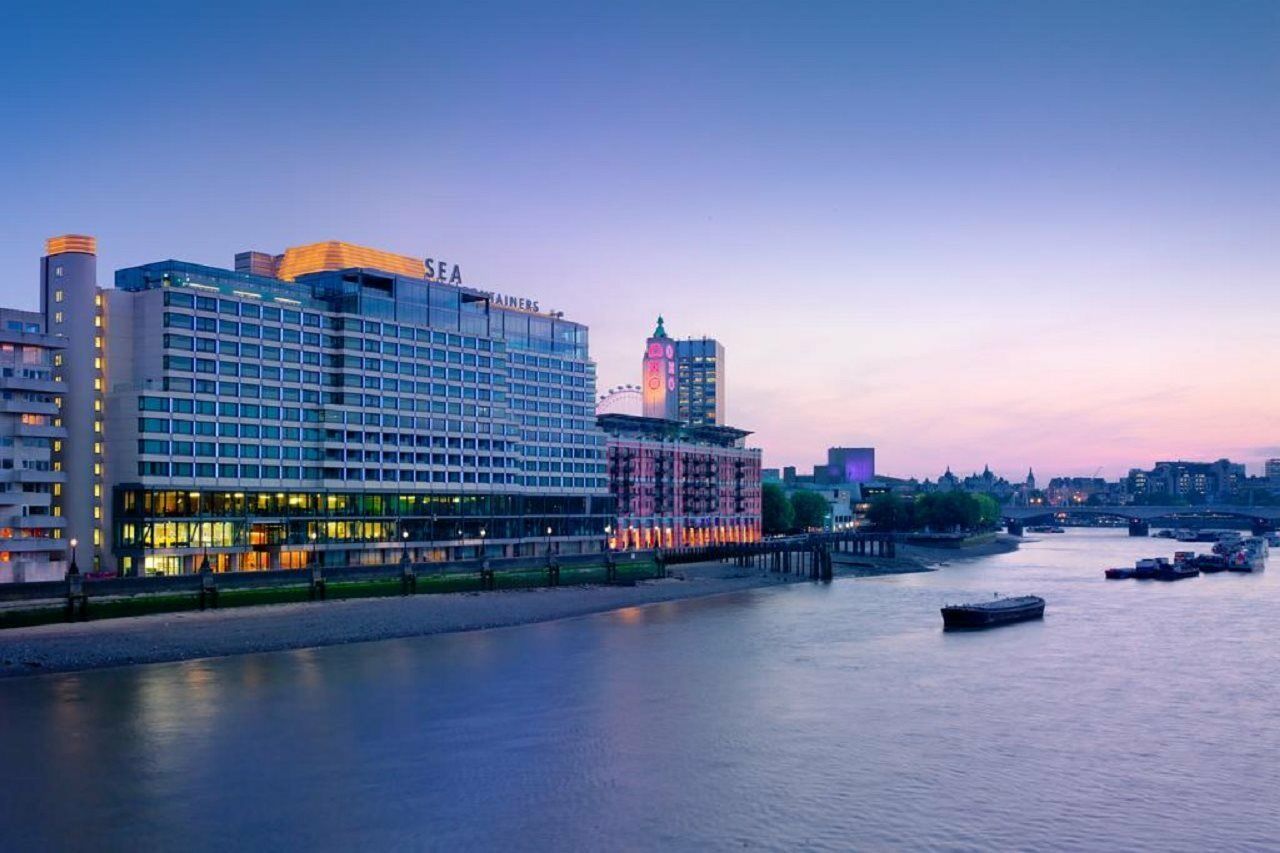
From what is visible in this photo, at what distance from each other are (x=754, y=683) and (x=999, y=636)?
32.5 meters

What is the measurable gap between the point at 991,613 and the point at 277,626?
2217 inches

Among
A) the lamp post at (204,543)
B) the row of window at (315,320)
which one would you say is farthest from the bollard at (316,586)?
the row of window at (315,320)

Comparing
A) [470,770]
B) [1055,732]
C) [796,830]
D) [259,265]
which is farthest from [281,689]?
[259,265]

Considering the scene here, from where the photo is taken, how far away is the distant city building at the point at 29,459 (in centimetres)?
9569

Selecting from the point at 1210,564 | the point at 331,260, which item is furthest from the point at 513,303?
the point at 1210,564

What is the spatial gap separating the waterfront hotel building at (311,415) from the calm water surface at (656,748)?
1749 inches

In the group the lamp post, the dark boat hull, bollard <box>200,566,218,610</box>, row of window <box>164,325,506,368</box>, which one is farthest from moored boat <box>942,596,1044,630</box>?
row of window <box>164,325,506,368</box>

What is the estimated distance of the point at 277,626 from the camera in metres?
82.8

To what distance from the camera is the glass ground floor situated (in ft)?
364

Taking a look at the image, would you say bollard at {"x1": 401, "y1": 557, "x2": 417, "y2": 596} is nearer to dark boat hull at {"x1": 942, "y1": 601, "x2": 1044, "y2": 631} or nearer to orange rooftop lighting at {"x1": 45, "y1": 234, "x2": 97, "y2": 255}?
orange rooftop lighting at {"x1": 45, "y1": 234, "x2": 97, "y2": 255}

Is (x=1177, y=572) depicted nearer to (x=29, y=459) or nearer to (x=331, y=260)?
(x=331, y=260)

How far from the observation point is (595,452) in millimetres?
177000

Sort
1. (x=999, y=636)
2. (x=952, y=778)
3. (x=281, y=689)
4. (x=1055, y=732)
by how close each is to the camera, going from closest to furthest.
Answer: (x=952, y=778), (x=1055, y=732), (x=281, y=689), (x=999, y=636)

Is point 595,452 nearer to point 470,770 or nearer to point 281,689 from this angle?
point 281,689
